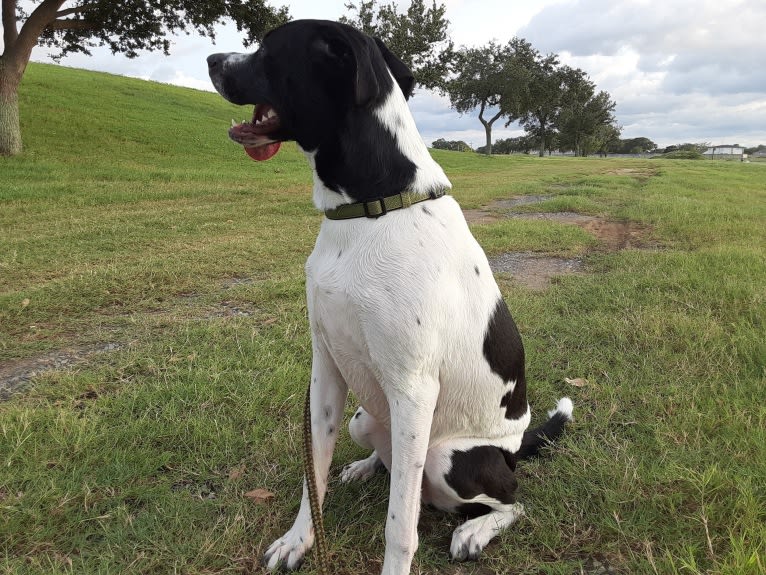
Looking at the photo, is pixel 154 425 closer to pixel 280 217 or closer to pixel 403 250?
pixel 403 250

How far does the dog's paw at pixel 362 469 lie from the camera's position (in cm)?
232

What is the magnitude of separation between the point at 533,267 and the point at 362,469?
3.91 m

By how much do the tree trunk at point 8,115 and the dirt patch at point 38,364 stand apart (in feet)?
40.2

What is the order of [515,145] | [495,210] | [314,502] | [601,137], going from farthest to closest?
Answer: [515,145] < [601,137] < [495,210] < [314,502]

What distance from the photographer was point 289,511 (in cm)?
211

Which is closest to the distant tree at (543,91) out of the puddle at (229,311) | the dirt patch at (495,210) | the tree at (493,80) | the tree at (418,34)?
the tree at (493,80)

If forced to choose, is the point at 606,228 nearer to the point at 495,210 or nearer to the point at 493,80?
the point at 495,210

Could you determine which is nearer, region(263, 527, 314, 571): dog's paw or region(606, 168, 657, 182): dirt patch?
region(263, 527, 314, 571): dog's paw

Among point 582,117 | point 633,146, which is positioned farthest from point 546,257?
point 633,146

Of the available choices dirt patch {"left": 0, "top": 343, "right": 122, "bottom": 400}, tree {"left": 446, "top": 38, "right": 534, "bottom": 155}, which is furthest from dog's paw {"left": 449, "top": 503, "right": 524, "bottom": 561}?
tree {"left": 446, "top": 38, "right": 534, "bottom": 155}

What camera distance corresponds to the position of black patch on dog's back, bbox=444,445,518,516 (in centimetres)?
192

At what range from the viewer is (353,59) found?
5.56 feet

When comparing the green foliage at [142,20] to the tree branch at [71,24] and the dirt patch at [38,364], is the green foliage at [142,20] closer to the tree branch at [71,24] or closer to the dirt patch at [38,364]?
the tree branch at [71,24]

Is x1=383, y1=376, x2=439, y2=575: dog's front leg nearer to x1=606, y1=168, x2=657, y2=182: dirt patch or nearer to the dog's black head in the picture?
the dog's black head
